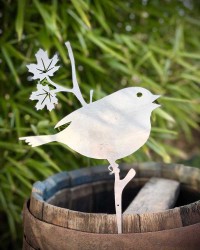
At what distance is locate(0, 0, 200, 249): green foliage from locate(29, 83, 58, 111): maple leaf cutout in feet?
1.67

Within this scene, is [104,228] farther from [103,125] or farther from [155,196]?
[155,196]

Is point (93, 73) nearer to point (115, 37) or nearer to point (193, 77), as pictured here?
point (115, 37)

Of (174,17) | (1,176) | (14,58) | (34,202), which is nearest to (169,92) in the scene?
(174,17)

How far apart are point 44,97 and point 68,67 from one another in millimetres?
792

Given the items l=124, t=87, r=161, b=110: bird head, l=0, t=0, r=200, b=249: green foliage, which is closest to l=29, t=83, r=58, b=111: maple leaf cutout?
l=124, t=87, r=161, b=110: bird head

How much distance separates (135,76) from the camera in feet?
5.57

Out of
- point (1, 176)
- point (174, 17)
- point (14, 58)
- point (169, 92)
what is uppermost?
point (174, 17)

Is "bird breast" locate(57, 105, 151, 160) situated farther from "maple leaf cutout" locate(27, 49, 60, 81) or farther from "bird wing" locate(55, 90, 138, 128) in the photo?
"maple leaf cutout" locate(27, 49, 60, 81)

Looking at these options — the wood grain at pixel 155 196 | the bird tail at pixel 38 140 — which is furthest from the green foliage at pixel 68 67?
the bird tail at pixel 38 140

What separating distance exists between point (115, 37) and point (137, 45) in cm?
11

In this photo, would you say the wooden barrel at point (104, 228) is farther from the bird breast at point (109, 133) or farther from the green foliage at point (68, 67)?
the green foliage at point (68, 67)

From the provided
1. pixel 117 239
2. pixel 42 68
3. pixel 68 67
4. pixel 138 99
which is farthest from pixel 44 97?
pixel 68 67

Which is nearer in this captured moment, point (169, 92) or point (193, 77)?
point (193, 77)

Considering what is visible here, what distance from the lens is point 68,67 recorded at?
168 centimetres
